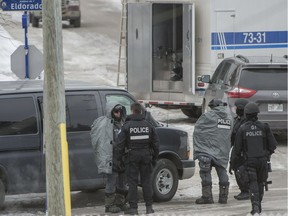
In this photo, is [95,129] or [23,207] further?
[23,207]

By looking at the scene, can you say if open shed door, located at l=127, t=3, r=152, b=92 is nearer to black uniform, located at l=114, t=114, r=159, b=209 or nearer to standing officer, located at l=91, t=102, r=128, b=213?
standing officer, located at l=91, t=102, r=128, b=213

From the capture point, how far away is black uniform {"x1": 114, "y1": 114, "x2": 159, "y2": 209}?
406 inches

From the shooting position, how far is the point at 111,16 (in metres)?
39.6

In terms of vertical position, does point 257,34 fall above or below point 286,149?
above

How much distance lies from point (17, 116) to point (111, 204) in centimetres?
181

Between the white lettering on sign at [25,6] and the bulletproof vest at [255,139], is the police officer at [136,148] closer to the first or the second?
the bulletproof vest at [255,139]

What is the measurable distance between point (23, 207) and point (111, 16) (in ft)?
94.5

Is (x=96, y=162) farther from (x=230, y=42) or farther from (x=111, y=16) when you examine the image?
(x=111, y=16)

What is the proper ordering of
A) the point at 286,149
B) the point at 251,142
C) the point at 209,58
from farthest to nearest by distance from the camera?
the point at 209,58 < the point at 286,149 < the point at 251,142

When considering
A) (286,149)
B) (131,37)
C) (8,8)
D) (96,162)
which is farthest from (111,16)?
Answer: (96,162)

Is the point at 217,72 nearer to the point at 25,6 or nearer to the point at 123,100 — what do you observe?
the point at 25,6

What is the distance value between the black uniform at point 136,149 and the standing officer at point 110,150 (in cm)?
23

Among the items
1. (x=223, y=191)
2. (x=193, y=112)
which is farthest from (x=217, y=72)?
(x=223, y=191)

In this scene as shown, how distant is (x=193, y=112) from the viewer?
66.7ft
